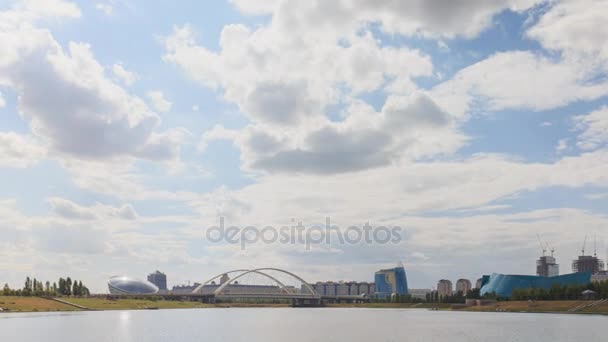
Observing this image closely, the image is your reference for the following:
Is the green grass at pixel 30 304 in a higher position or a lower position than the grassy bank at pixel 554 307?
higher

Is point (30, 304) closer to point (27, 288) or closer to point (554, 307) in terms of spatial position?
point (27, 288)

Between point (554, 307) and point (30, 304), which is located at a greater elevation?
point (30, 304)

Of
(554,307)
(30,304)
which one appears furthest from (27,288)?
(554,307)

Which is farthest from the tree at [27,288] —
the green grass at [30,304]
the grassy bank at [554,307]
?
the grassy bank at [554,307]

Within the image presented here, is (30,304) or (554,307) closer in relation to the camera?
(30,304)

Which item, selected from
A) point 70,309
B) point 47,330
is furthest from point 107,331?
point 70,309

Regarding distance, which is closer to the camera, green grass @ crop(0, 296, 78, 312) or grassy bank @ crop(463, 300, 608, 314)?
green grass @ crop(0, 296, 78, 312)

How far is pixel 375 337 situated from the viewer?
74.8m

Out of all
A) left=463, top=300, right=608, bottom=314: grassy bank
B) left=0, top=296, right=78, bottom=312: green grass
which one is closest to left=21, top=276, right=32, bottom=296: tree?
left=0, top=296, right=78, bottom=312: green grass

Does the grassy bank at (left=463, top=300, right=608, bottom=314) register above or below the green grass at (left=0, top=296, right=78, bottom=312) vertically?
below

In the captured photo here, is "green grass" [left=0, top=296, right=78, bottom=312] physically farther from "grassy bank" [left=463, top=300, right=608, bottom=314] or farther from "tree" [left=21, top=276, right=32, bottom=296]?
"grassy bank" [left=463, top=300, right=608, bottom=314]

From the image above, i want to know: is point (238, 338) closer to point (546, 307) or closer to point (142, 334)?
point (142, 334)

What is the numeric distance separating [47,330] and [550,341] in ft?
201

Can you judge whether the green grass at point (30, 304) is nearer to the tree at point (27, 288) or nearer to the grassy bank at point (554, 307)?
the tree at point (27, 288)
